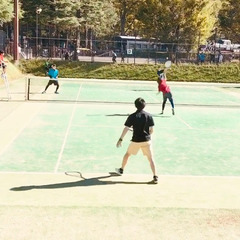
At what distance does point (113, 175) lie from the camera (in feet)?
32.3

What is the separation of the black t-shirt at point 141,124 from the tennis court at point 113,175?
110 centimetres

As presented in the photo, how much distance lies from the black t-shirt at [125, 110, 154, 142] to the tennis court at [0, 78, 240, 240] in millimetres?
1098

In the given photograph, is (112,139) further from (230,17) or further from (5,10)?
(230,17)

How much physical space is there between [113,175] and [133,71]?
32125 mm

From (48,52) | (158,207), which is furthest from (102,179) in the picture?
(48,52)

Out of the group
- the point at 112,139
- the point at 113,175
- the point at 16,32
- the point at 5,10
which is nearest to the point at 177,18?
the point at 16,32

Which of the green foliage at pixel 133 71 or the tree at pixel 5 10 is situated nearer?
the tree at pixel 5 10

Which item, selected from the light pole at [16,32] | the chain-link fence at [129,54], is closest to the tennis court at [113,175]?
the light pole at [16,32]

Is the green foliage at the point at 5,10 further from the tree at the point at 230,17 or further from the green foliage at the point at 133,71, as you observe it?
the tree at the point at 230,17

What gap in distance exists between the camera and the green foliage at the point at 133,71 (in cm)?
4059

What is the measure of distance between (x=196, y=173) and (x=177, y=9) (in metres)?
41.8

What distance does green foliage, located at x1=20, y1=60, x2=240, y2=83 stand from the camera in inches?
1598

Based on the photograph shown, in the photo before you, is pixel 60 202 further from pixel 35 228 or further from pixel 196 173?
pixel 196 173

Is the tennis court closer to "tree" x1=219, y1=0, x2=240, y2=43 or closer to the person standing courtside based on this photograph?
the person standing courtside
